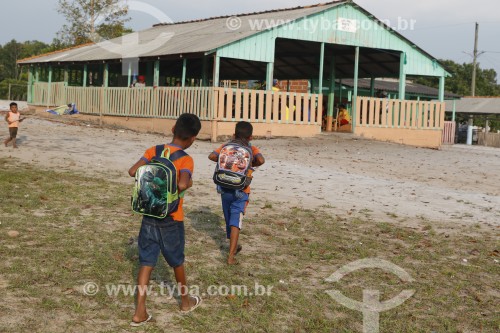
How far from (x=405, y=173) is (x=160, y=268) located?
9279mm

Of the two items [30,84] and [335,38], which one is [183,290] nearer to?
[335,38]

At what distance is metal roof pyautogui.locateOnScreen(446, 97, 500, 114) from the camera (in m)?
40.8

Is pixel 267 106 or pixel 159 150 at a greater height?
pixel 267 106

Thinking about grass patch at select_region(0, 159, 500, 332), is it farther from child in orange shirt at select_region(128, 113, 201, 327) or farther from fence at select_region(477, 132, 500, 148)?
fence at select_region(477, 132, 500, 148)

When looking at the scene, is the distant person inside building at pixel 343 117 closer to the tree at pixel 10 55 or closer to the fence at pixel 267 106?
the fence at pixel 267 106

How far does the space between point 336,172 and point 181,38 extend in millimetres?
12928

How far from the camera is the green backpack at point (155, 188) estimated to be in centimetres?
474

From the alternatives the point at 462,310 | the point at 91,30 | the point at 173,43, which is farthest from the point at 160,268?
the point at 91,30

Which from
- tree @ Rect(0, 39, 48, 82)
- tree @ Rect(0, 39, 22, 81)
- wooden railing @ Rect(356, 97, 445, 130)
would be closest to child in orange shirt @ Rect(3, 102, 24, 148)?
wooden railing @ Rect(356, 97, 445, 130)

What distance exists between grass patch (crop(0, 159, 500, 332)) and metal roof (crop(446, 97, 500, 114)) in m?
34.4

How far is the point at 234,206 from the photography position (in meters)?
6.48

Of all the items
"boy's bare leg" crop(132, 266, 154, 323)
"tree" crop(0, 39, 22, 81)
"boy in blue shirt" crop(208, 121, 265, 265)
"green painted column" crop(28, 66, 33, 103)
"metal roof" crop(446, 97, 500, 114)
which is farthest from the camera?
"tree" crop(0, 39, 22, 81)

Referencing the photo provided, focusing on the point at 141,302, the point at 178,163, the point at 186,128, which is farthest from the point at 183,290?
the point at 186,128

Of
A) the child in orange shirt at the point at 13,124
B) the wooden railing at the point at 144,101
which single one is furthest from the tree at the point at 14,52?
the child in orange shirt at the point at 13,124
